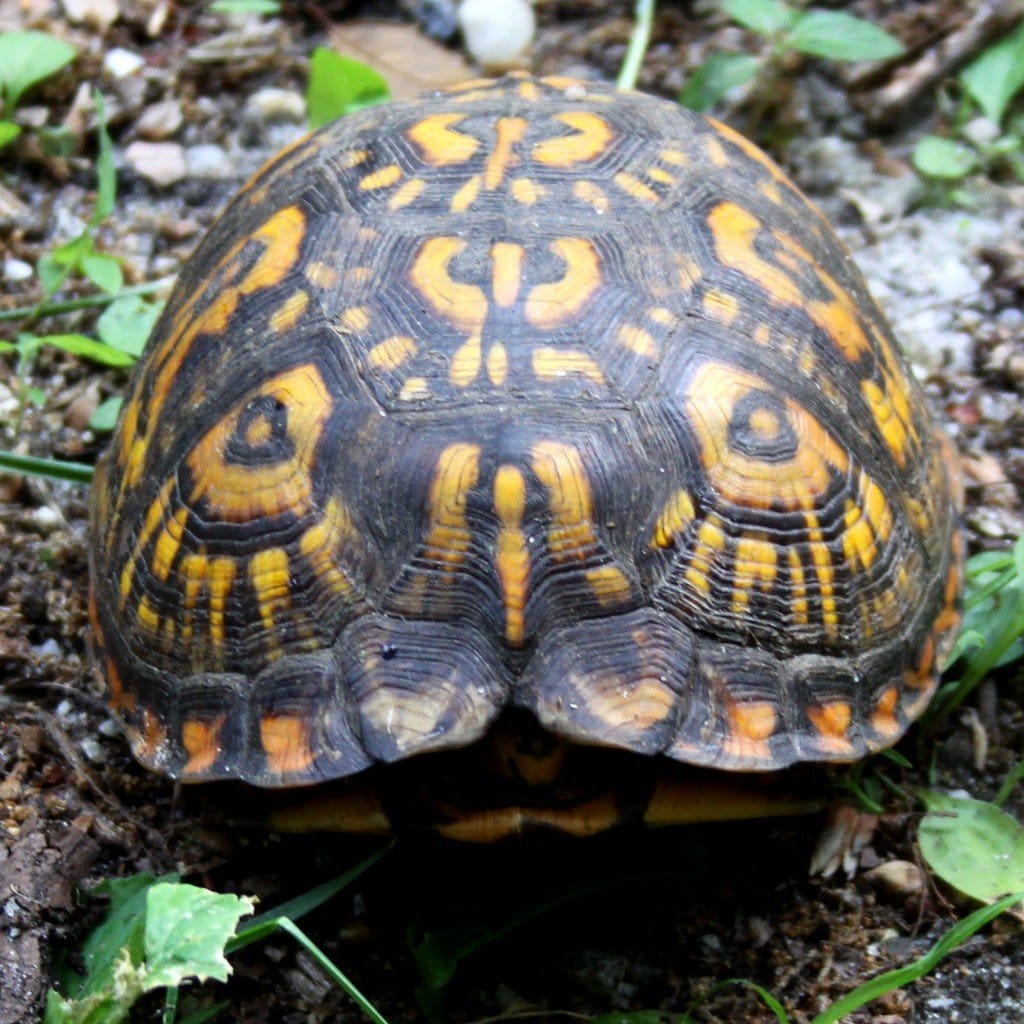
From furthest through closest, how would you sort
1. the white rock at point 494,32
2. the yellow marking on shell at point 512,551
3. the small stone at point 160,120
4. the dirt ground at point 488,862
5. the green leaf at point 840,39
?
1. the white rock at point 494,32
2. the small stone at point 160,120
3. the green leaf at point 840,39
4. the dirt ground at point 488,862
5. the yellow marking on shell at point 512,551

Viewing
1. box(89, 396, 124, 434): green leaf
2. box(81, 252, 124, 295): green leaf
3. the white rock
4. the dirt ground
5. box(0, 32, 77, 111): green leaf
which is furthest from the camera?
the white rock

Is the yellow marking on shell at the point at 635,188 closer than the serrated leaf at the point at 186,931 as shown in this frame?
No

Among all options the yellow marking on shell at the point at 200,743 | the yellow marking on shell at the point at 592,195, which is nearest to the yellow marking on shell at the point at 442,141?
the yellow marking on shell at the point at 592,195

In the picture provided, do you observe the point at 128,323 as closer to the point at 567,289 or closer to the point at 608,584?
the point at 567,289

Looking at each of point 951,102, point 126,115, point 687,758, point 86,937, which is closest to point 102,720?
point 86,937

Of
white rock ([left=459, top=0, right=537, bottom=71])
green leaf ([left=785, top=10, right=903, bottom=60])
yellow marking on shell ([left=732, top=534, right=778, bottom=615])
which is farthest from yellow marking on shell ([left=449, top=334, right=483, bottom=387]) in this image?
white rock ([left=459, top=0, right=537, bottom=71])

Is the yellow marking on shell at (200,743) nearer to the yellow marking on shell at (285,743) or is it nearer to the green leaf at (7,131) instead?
the yellow marking on shell at (285,743)

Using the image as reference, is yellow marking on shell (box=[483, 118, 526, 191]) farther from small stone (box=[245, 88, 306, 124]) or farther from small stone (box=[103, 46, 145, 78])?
small stone (box=[103, 46, 145, 78])
